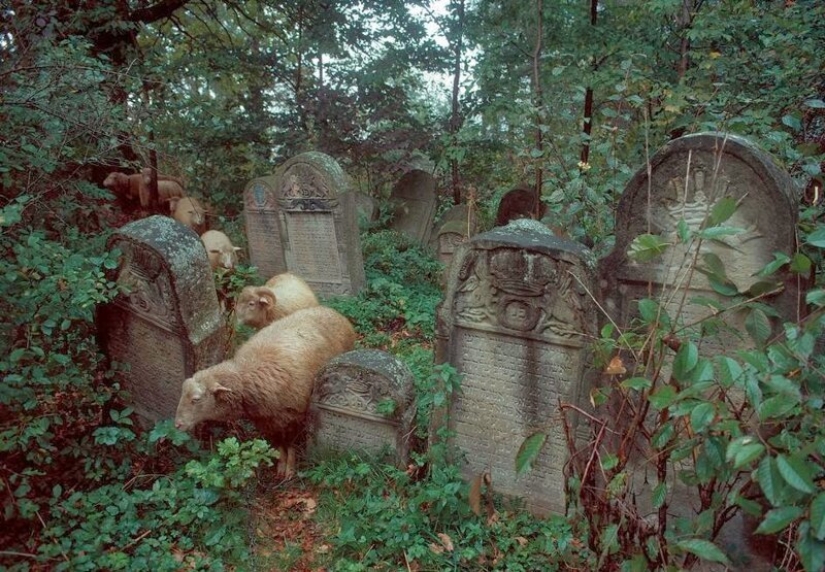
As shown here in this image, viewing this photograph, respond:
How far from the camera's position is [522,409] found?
3.92 metres

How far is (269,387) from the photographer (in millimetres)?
4320

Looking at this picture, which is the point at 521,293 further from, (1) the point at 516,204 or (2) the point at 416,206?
(2) the point at 416,206

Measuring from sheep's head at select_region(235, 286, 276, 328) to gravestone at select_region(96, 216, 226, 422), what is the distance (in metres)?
1.43

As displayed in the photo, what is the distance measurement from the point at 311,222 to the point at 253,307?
87.3 inches

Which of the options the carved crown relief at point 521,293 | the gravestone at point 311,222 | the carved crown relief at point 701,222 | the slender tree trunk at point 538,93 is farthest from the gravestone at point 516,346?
the gravestone at point 311,222

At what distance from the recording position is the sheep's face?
3.92 meters

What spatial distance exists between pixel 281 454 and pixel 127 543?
127 cm

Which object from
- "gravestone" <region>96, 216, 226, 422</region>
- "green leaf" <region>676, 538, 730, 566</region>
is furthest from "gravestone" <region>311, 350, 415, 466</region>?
"green leaf" <region>676, 538, 730, 566</region>

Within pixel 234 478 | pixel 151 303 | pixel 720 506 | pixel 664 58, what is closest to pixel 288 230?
pixel 151 303

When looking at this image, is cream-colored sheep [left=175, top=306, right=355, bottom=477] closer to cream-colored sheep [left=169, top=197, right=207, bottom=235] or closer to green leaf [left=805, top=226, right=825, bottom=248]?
green leaf [left=805, top=226, right=825, bottom=248]

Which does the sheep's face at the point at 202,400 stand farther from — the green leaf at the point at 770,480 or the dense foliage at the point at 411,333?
the green leaf at the point at 770,480

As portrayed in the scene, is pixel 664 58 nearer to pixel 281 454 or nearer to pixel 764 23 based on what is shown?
pixel 764 23

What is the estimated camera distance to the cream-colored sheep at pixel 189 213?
8.99 metres

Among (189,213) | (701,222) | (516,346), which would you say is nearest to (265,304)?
(516,346)
